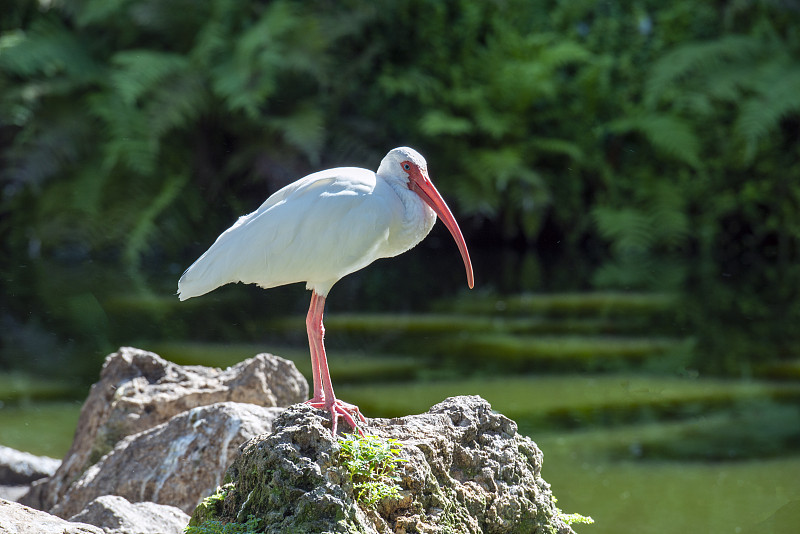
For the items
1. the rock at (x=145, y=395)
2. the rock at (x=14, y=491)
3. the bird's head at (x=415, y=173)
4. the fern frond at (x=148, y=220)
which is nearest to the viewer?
the bird's head at (x=415, y=173)

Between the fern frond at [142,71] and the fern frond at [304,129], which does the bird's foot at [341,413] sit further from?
the fern frond at [142,71]

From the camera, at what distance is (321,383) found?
3.53 metres

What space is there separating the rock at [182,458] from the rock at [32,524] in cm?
95

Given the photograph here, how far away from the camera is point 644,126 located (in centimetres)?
1269

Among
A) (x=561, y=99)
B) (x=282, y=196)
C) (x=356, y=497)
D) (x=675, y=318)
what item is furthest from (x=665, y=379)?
(x=561, y=99)

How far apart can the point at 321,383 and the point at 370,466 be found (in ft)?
2.13

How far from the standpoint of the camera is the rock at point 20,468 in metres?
5.17

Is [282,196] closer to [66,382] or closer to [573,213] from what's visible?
[66,382]

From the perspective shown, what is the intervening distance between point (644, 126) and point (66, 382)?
873cm

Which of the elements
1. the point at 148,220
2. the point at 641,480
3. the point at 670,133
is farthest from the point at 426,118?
the point at 641,480

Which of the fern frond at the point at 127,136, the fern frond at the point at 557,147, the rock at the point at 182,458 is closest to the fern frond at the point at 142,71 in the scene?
the fern frond at the point at 127,136

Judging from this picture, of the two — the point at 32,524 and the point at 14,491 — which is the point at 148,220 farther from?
the point at 32,524

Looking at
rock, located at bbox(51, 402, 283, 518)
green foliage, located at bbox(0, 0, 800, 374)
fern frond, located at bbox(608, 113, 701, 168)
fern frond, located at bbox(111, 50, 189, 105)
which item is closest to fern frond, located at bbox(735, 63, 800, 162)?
green foliage, located at bbox(0, 0, 800, 374)

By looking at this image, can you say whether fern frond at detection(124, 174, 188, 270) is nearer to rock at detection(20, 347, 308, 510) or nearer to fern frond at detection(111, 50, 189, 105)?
fern frond at detection(111, 50, 189, 105)
